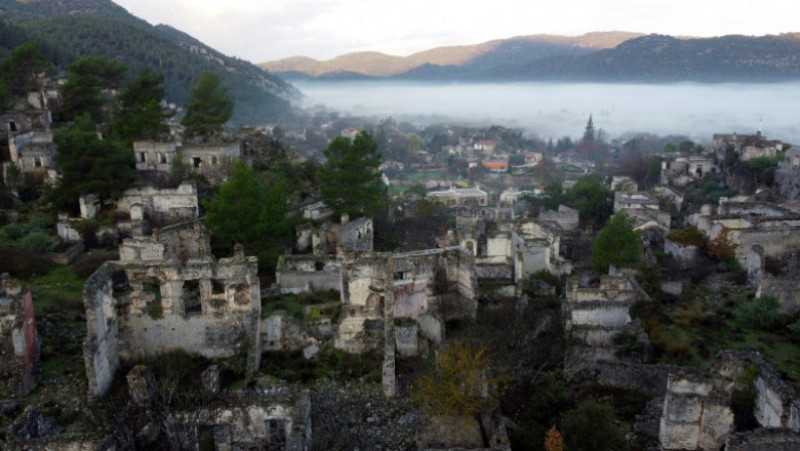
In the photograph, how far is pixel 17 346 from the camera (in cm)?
1377

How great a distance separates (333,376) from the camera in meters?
14.8

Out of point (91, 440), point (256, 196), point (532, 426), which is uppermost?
point (256, 196)

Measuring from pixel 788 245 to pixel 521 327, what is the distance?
54.4ft

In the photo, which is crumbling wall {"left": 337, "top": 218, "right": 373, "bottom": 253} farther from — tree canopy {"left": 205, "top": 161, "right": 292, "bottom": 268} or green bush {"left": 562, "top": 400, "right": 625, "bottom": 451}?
green bush {"left": 562, "top": 400, "right": 625, "bottom": 451}

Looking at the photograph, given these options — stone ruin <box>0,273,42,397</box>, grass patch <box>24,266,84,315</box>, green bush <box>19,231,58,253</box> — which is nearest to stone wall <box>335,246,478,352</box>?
stone ruin <box>0,273,42,397</box>

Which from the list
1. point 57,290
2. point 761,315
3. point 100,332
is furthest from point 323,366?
point 761,315

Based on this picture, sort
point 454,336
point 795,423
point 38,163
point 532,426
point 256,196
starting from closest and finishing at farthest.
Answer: point 795,423 → point 532,426 → point 454,336 → point 256,196 → point 38,163

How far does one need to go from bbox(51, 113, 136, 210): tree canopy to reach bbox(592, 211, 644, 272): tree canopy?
19.5 metres

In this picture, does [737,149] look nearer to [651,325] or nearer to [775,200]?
[775,200]

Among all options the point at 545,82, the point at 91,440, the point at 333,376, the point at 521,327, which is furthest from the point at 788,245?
the point at 545,82

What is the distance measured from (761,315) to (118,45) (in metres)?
71.0

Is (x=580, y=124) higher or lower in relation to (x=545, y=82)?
lower

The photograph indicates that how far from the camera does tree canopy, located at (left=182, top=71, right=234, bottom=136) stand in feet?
109

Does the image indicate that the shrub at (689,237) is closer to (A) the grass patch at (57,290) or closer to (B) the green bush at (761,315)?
(B) the green bush at (761,315)
